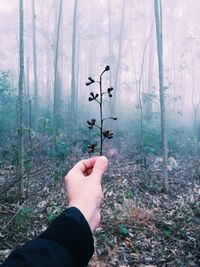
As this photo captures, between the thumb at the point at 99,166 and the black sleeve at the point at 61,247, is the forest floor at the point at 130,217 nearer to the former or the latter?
the thumb at the point at 99,166

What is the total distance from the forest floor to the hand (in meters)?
2.10

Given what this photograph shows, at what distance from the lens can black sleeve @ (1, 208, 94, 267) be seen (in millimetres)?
961

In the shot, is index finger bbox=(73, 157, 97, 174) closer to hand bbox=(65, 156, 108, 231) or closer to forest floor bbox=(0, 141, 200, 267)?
hand bbox=(65, 156, 108, 231)

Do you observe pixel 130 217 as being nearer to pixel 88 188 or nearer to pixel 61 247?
pixel 88 188

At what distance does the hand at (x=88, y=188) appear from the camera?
1274 millimetres

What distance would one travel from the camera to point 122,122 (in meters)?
24.8

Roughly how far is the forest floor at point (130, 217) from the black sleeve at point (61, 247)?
94.6 inches

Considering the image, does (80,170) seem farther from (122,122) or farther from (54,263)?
(122,122)

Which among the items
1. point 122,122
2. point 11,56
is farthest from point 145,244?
point 11,56

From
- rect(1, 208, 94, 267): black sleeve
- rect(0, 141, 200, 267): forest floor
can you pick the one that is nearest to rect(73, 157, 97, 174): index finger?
rect(1, 208, 94, 267): black sleeve

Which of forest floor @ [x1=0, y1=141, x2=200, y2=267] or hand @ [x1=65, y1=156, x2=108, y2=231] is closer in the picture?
hand @ [x1=65, y1=156, x2=108, y2=231]

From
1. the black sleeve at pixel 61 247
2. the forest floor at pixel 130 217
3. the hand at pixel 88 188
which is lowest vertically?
the forest floor at pixel 130 217

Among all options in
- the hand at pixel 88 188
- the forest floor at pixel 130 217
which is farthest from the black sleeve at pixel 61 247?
the forest floor at pixel 130 217

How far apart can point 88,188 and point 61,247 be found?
1.12ft
